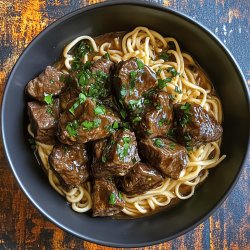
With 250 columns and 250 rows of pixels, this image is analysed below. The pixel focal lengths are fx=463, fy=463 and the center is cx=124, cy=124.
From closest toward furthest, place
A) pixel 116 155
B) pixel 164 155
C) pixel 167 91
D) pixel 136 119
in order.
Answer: pixel 116 155 < pixel 164 155 < pixel 136 119 < pixel 167 91

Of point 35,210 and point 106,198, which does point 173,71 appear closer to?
point 106,198

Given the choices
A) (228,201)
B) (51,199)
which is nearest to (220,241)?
(228,201)

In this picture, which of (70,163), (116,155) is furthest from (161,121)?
(70,163)

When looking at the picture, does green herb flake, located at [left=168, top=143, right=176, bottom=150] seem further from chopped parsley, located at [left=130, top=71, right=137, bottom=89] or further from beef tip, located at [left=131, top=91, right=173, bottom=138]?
chopped parsley, located at [left=130, top=71, right=137, bottom=89]

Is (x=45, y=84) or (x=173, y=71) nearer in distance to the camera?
(x=45, y=84)

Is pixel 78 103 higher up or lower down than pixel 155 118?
higher up

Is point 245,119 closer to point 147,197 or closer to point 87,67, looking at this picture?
point 147,197
